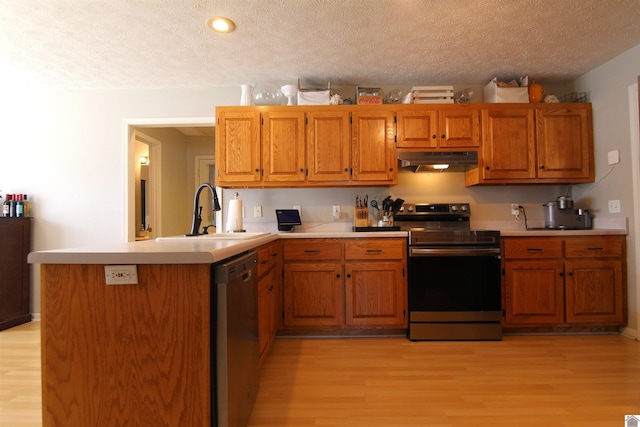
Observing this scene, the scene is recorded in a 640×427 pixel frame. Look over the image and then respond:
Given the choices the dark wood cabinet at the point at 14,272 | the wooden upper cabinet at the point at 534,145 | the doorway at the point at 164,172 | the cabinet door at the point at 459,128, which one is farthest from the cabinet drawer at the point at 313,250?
the dark wood cabinet at the point at 14,272

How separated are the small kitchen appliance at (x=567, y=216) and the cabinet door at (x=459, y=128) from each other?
0.96m

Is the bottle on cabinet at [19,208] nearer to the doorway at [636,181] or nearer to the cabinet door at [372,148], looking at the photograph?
the cabinet door at [372,148]

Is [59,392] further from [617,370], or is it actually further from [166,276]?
[617,370]

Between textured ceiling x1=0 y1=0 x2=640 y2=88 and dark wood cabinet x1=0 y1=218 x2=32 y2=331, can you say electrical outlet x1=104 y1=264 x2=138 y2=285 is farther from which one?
dark wood cabinet x1=0 y1=218 x2=32 y2=331

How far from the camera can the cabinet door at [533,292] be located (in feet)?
8.38

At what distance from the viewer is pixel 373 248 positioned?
2.59 metres

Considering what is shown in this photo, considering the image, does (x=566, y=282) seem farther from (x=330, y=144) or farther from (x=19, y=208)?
(x=19, y=208)

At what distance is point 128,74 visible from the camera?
2883 mm

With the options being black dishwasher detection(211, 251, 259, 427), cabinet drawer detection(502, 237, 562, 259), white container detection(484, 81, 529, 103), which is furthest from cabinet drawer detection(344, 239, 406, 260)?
white container detection(484, 81, 529, 103)

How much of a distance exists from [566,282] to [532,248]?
1.27 feet

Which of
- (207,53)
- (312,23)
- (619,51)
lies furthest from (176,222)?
(619,51)

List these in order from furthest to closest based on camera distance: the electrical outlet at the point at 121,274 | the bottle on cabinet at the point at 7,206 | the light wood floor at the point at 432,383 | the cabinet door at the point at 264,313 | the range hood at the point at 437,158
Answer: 1. the bottle on cabinet at the point at 7,206
2. the range hood at the point at 437,158
3. the cabinet door at the point at 264,313
4. the light wood floor at the point at 432,383
5. the electrical outlet at the point at 121,274

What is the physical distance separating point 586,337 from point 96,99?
200 inches

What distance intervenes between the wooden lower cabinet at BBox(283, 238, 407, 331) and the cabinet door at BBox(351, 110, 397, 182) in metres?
0.64
